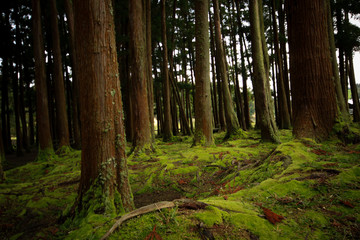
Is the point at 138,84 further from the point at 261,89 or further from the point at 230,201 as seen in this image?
the point at 230,201

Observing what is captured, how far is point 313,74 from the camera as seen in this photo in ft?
16.0

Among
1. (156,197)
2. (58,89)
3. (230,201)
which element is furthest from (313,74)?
(58,89)

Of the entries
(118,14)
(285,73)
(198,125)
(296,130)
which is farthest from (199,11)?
(285,73)

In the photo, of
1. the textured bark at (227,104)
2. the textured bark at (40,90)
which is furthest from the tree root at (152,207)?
the textured bark at (40,90)

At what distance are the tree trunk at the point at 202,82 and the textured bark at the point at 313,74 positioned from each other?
3.39 metres

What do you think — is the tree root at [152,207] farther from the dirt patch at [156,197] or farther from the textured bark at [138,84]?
the textured bark at [138,84]

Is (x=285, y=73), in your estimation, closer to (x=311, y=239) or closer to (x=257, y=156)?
(x=257, y=156)

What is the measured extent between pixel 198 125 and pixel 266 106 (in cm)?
299

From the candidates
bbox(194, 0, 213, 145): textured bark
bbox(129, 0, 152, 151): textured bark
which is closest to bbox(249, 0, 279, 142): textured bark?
bbox(194, 0, 213, 145): textured bark

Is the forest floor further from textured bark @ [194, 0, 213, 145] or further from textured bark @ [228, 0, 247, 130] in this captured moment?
textured bark @ [228, 0, 247, 130]

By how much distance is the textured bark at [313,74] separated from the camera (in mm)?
4777

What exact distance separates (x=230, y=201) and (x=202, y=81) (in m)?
6.05

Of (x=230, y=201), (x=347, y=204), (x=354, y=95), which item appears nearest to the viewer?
(x=347, y=204)

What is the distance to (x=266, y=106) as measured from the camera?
7875 mm
